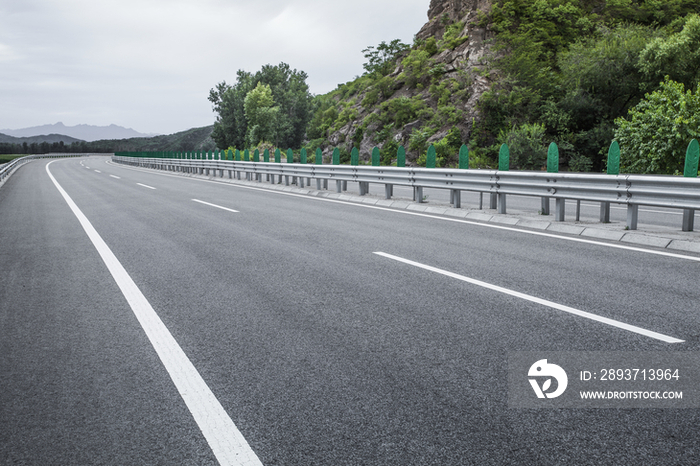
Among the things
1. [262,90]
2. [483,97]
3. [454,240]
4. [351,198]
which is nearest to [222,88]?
[262,90]

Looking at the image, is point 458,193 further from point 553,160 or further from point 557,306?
point 557,306

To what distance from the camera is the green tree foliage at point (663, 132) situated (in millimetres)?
25469

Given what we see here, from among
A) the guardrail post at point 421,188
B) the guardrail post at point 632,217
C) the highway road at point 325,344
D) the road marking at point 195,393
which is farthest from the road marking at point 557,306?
the guardrail post at point 421,188

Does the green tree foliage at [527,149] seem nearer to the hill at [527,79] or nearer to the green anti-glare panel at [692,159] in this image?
the hill at [527,79]

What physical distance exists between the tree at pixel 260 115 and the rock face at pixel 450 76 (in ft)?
102

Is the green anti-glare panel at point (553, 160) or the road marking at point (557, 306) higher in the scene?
the green anti-glare panel at point (553, 160)

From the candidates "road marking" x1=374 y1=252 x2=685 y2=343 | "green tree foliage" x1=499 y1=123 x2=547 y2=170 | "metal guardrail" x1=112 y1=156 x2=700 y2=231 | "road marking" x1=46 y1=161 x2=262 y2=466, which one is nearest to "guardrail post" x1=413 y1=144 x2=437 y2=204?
"metal guardrail" x1=112 y1=156 x2=700 y2=231

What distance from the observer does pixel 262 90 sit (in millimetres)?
93000

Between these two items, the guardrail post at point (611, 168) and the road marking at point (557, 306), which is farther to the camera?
the guardrail post at point (611, 168)

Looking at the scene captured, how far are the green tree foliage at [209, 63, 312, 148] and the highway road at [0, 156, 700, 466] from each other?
3523 inches

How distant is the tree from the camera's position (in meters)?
89.4

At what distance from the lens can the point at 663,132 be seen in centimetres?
2639

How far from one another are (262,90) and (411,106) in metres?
51.3

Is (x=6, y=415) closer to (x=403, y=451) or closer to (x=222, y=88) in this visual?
(x=403, y=451)
